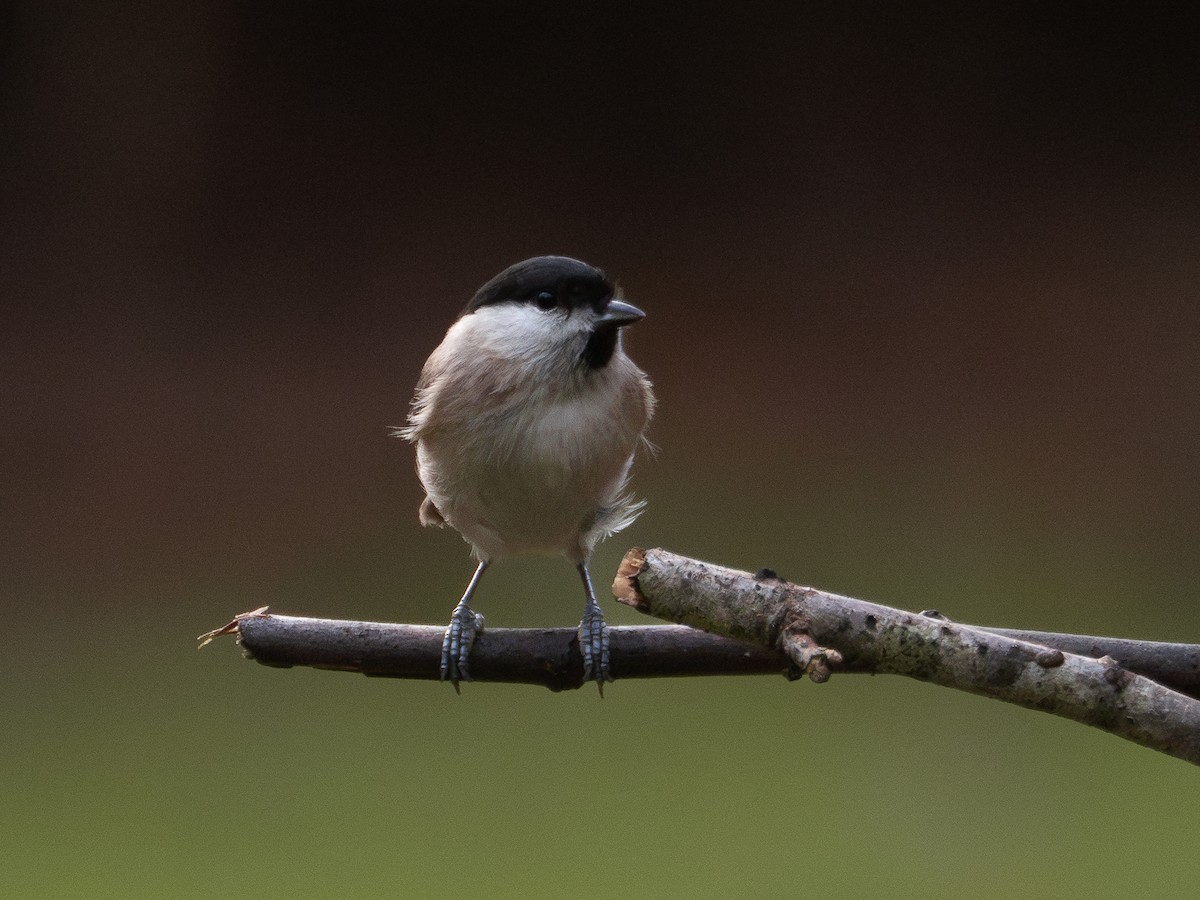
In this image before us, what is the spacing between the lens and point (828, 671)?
708mm

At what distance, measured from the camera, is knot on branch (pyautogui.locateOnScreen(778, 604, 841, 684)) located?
0.71 meters

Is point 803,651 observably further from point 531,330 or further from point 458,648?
point 531,330

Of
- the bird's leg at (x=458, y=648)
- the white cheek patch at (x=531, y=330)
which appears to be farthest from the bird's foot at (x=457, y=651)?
the white cheek patch at (x=531, y=330)

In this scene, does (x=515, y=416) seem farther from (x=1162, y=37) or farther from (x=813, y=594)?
(x=1162, y=37)

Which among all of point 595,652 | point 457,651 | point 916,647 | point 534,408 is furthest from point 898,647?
point 534,408

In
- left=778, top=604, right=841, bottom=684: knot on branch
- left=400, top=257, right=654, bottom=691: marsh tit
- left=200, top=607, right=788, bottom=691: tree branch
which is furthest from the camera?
left=400, top=257, right=654, bottom=691: marsh tit

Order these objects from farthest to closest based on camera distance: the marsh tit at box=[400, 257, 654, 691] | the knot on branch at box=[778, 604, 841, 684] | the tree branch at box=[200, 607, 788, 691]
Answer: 1. the marsh tit at box=[400, 257, 654, 691]
2. the tree branch at box=[200, 607, 788, 691]
3. the knot on branch at box=[778, 604, 841, 684]

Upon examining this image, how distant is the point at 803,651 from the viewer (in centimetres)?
73

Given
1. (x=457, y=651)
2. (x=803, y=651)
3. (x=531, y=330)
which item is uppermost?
(x=531, y=330)

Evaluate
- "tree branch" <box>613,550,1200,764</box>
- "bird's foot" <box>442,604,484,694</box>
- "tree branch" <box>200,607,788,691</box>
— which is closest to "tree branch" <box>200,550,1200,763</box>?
"tree branch" <box>613,550,1200,764</box>

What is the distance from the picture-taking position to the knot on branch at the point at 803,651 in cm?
71

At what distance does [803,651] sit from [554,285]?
0.70m

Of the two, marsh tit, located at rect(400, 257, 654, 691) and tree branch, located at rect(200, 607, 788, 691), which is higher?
marsh tit, located at rect(400, 257, 654, 691)

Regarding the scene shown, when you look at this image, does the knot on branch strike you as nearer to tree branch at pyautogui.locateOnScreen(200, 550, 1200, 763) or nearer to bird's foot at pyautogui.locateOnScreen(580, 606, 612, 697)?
tree branch at pyautogui.locateOnScreen(200, 550, 1200, 763)
